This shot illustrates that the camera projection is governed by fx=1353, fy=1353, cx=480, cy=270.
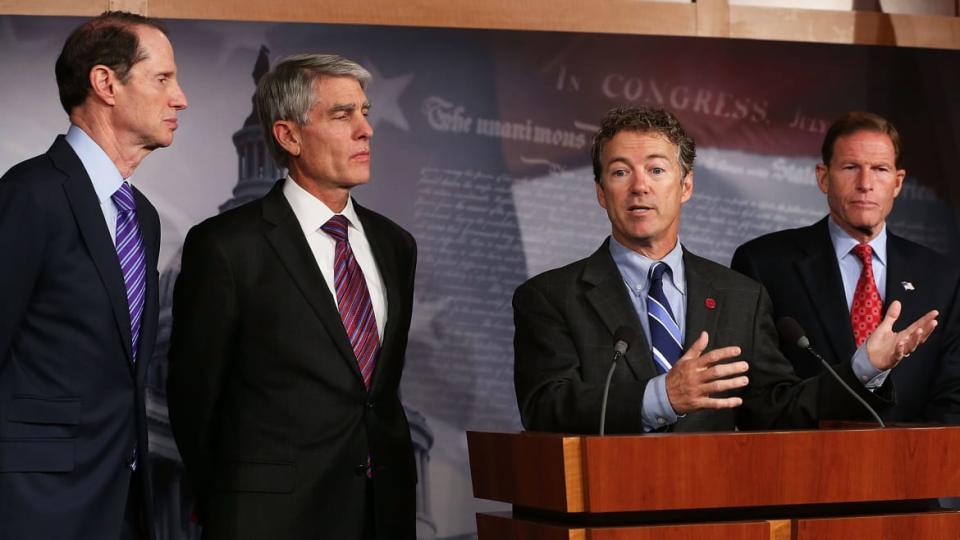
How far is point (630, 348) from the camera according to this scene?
332cm

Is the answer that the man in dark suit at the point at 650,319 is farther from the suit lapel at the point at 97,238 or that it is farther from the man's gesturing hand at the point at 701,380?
the suit lapel at the point at 97,238

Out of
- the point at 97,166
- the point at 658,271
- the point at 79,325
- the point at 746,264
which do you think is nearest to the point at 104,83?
the point at 97,166

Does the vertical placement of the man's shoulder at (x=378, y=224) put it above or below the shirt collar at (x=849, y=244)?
above

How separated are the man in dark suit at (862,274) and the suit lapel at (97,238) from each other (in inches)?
76.9

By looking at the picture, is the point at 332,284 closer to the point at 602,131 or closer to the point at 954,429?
the point at 602,131

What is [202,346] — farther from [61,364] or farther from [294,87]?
[294,87]

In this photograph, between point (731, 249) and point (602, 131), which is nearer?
point (602, 131)

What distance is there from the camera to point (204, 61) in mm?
4844

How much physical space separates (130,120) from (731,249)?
108 inches

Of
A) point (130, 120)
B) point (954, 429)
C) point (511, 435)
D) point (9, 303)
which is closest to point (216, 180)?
point (130, 120)

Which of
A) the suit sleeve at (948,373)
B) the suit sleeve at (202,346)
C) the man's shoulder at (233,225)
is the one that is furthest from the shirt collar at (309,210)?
the suit sleeve at (948,373)

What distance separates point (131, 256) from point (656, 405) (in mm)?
1265

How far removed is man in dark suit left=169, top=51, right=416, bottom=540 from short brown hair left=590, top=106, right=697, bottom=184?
2.30 feet

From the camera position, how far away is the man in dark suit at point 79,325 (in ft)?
9.56
